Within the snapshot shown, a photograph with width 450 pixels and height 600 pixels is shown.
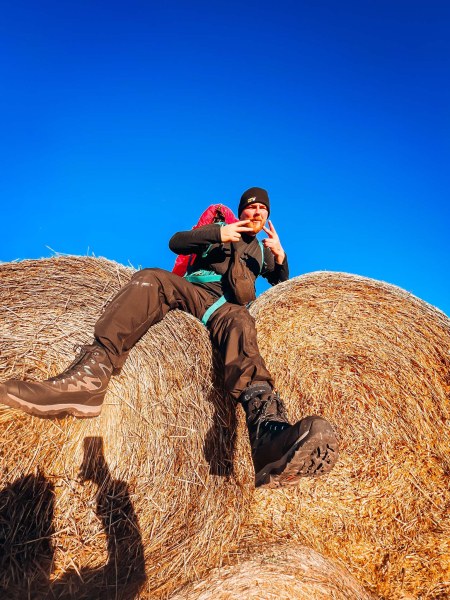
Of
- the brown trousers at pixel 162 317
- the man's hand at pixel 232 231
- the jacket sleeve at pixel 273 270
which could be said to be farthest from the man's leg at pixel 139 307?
the jacket sleeve at pixel 273 270

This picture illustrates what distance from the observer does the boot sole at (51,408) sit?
231 centimetres

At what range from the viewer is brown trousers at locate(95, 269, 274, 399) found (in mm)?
2803

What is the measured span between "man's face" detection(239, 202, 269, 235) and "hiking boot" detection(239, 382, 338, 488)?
150 centimetres

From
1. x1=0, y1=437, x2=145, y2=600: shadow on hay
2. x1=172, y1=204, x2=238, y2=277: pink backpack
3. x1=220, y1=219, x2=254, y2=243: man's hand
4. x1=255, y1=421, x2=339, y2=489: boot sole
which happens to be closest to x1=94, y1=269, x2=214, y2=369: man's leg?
x1=220, y1=219, x2=254, y2=243: man's hand

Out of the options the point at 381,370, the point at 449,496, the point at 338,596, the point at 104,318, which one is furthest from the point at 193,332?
the point at 449,496

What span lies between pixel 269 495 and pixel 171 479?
0.77 metres

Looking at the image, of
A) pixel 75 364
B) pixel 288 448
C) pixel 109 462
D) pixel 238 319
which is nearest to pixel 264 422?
pixel 288 448

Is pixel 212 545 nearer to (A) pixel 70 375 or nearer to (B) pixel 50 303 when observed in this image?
(A) pixel 70 375

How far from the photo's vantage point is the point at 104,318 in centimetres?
282

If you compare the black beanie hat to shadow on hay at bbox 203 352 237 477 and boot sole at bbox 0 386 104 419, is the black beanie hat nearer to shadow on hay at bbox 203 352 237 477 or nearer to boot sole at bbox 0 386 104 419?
shadow on hay at bbox 203 352 237 477

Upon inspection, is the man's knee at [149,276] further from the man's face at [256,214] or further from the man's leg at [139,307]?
the man's face at [256,214]

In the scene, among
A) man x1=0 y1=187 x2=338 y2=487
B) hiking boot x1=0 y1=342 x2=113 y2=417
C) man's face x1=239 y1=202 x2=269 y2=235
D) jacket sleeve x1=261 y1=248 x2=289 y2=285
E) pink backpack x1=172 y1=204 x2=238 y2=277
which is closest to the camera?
man x1=0 y1=187 x2=338 y2=487

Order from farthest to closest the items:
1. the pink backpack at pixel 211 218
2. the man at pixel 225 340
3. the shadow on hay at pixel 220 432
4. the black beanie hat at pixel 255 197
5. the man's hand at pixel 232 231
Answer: the pink backpack at pixel 211 218
the black beanie hat at pixel 255 197
the man's hand at pixel 232 231
the shadow on hay at pixel 220 432
the man at pixel 225 340

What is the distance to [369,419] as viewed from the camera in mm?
3539
